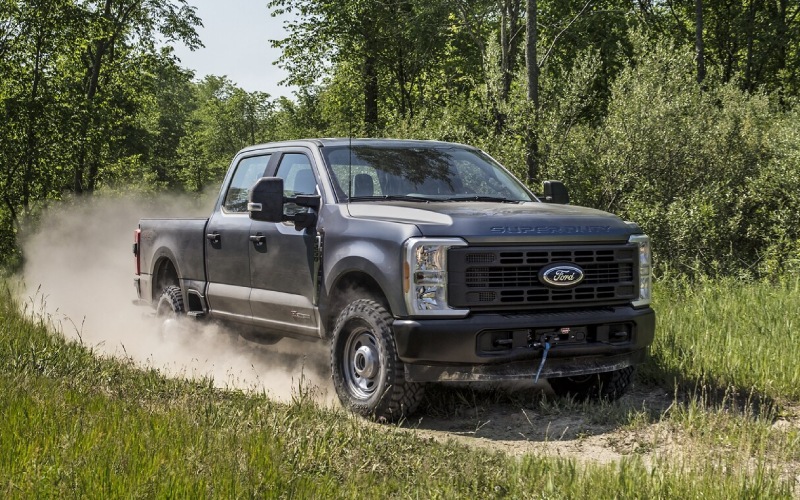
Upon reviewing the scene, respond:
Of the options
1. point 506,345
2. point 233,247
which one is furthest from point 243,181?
Answer: point 506,345

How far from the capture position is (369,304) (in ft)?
21.0

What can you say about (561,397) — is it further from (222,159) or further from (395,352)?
(222,159)

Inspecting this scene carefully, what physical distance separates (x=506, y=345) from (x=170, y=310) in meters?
4.37

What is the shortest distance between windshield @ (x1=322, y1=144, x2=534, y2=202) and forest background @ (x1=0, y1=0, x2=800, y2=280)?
1028 mm

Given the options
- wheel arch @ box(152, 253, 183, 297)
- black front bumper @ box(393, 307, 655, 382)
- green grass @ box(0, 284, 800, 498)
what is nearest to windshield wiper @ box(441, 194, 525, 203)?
black front bumper @ box(393, 307, 655, 382)

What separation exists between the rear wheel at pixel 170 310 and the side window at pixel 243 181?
46.9 inches

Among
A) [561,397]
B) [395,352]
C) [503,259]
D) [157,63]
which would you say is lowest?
[561,397]

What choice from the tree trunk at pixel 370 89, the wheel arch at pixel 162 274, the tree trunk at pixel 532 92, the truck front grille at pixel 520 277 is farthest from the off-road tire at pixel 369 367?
the tree trunk at pixel 370 89

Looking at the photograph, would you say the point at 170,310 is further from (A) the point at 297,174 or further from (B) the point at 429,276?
(B) the point at 429,276

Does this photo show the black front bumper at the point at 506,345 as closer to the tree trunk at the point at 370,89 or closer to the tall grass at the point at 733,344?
the tall grass at the point at 733,344

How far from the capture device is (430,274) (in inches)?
237

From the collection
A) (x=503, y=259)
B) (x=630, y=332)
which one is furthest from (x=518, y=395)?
(x=503, y=259)

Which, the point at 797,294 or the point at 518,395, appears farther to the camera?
the point at 797,294

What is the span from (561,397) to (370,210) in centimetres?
206
